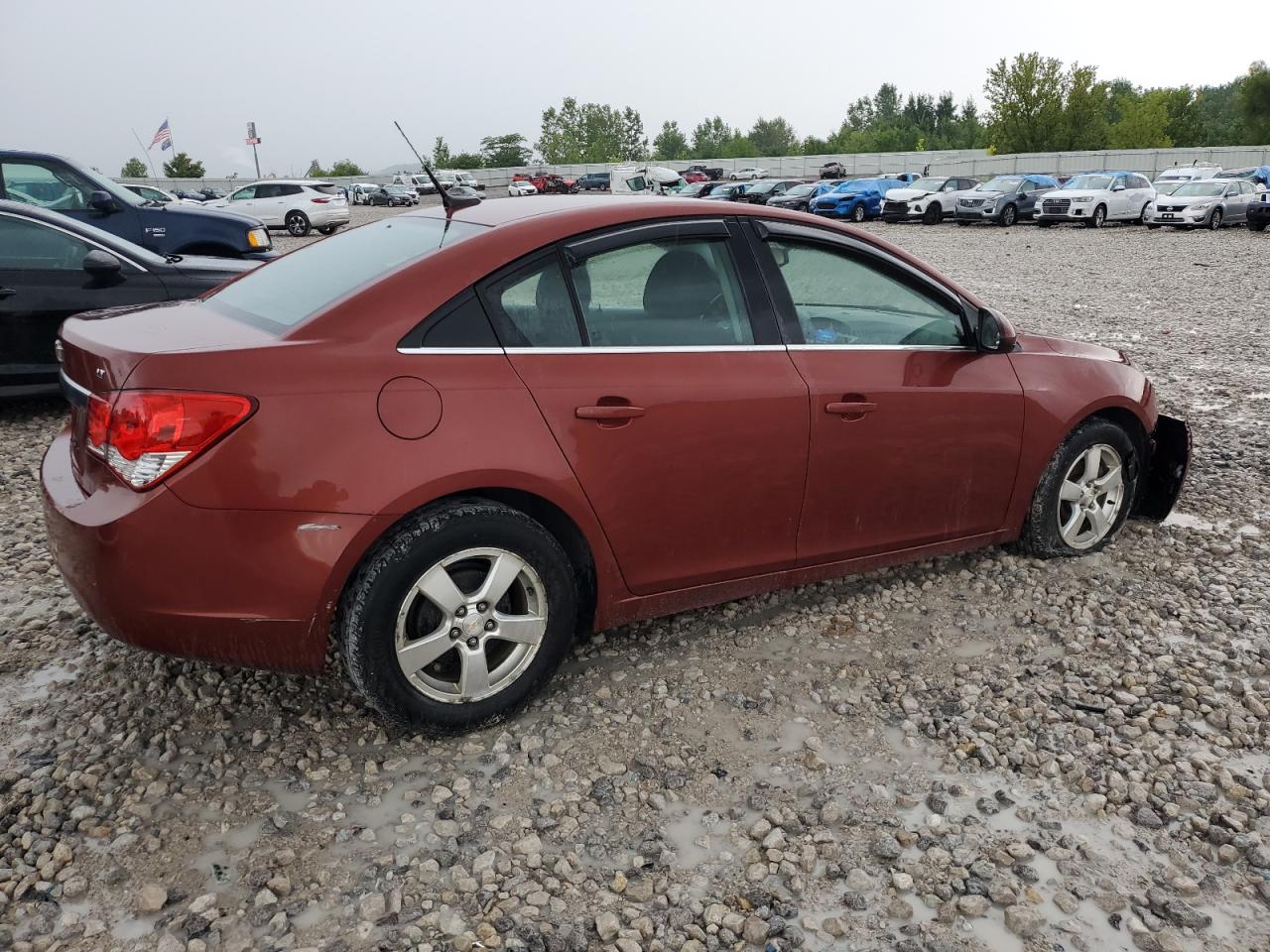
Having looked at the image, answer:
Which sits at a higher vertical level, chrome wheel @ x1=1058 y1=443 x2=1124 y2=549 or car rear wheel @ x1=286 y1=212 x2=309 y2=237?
chrome wheel @ x1=1058 y1=443 x2=1124 y2=549

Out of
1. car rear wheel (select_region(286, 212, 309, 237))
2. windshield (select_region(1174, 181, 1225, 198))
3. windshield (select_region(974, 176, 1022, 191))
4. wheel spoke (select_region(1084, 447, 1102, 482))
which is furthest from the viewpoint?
car rear wheel (select_region(286, 212, 309, 237))

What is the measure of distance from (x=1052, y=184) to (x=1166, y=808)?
3142 cm

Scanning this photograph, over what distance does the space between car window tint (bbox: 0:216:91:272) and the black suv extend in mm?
3295

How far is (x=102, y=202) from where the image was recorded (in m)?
9.97

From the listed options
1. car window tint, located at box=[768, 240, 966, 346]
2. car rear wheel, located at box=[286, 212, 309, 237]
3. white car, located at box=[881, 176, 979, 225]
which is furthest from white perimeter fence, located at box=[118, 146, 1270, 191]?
car window tint, located at box=[768, 240, 966, 346]

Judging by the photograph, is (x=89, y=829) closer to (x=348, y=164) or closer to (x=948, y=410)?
(x=948, y=410)

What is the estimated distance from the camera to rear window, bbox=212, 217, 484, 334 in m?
3.07

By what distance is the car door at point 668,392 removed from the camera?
308 centimetres

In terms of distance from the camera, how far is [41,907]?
2396 millimetres

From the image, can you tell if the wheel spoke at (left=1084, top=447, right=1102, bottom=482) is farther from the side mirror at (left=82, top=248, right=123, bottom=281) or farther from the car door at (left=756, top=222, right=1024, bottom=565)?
the side mirror at (left=82, top=248, right=123, bottom=281)

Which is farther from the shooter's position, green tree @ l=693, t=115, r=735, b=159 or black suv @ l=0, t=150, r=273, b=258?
green tree @ l=693, t=115, r=735, b=159

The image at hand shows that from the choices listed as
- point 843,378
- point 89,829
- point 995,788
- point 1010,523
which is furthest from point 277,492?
point 1010,523

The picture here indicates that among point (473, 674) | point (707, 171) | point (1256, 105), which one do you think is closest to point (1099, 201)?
point (473, 674)

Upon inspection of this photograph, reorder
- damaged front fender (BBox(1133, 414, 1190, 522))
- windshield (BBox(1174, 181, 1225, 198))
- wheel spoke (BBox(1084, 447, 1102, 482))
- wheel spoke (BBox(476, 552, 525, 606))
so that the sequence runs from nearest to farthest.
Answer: wheel spoke (BBox(476, 552, 525, 606)), wheel spoke (BBox(1084, 447, 1102, 482)), damaged front fender (BBox(1133, 414, 1190, 522)), windshield (BBox(1174, 181, 1225, 198))
